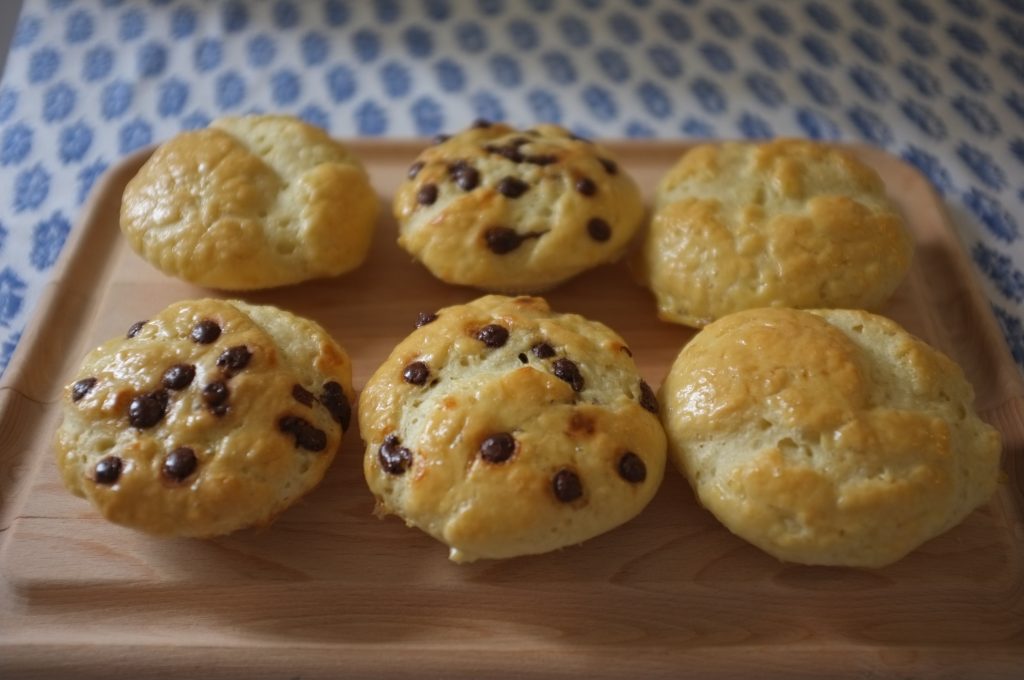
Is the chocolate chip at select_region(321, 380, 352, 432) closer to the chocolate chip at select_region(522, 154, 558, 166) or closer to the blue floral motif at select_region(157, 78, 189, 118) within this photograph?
the chocolate chip at select_region(522, 154, 558, 166)

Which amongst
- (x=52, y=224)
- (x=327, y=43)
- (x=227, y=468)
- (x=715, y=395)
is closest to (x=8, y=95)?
(x=52, y=224)

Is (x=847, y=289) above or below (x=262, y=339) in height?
above

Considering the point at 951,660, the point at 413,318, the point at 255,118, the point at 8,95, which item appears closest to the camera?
the point at 951,660

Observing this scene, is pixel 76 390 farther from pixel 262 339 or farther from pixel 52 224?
pixel 52 224

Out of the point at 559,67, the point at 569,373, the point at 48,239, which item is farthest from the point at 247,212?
the point at 559,67

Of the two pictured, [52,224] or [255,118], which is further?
[52,224]

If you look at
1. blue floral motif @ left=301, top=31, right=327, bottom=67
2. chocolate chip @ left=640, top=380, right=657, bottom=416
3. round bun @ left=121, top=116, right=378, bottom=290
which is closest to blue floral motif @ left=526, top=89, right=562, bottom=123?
blue floral motif @ left=301, top=31, right=327, bottom=67
